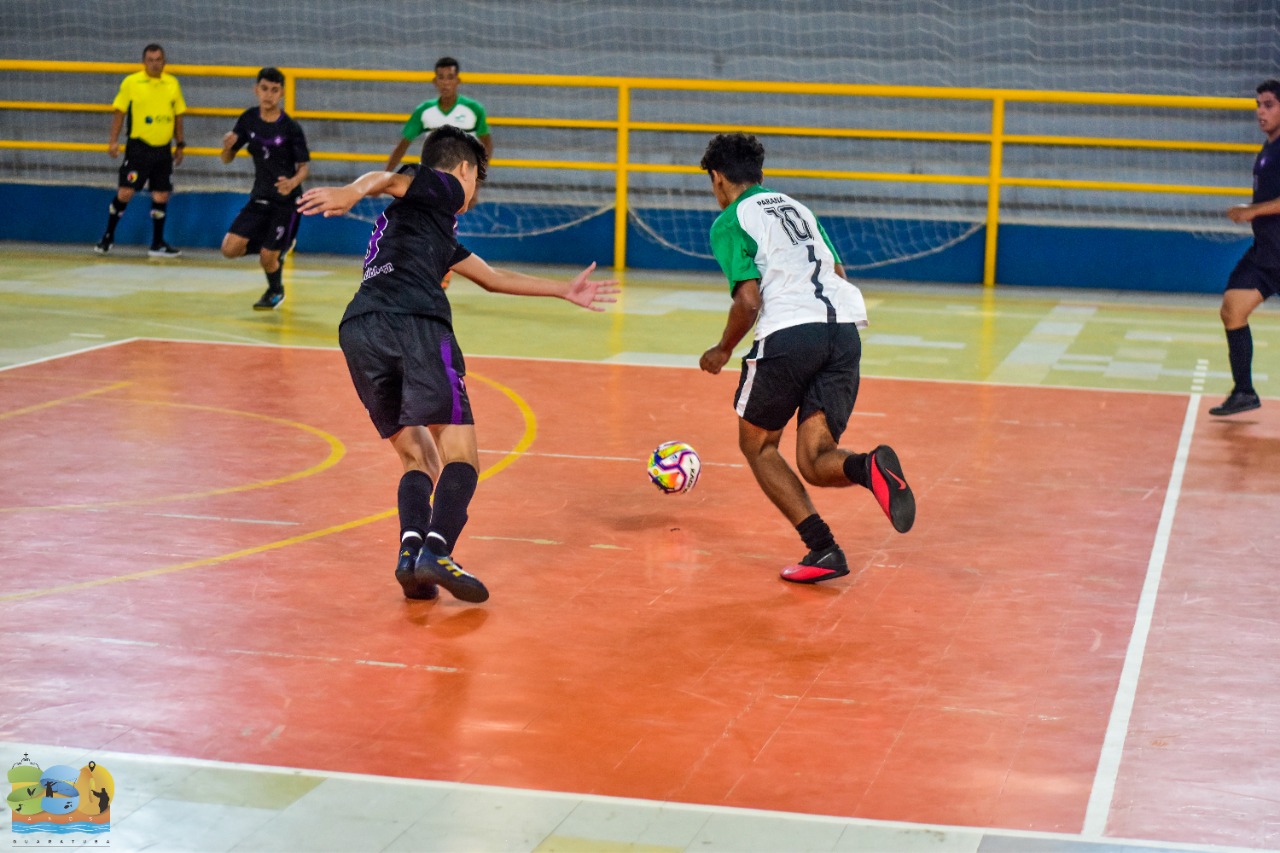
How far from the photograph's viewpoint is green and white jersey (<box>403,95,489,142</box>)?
53.0 ft

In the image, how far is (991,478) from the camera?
905cm

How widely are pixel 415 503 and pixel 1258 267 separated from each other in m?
6.69

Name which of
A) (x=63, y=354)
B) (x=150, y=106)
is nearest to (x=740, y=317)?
(x=63, y=354)

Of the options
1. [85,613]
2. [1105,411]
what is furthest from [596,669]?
[1105,411]

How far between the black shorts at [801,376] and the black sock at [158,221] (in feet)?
44.2

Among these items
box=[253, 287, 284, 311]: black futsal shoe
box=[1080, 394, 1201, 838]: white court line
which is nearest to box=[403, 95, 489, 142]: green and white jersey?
box=[253, 287, 284, 311]: black futsal shoe

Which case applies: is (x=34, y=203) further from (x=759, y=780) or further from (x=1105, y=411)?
(x=759, y=780)

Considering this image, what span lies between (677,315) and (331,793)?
36.7 feet

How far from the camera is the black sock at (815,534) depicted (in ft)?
23.1

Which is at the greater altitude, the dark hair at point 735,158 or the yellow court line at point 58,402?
the dark hair at point 735,158

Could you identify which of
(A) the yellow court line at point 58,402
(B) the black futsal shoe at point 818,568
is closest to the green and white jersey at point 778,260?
(B) the black futsal shoe at point 818,568

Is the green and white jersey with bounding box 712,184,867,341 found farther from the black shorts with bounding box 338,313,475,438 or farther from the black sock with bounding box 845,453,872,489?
the black shorts with bounding box 338,313,475,438

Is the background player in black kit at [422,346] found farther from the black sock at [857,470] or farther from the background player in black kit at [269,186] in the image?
the background player in black kit at [269,186]

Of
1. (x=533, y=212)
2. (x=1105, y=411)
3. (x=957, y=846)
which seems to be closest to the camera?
(x=957, y=846)
